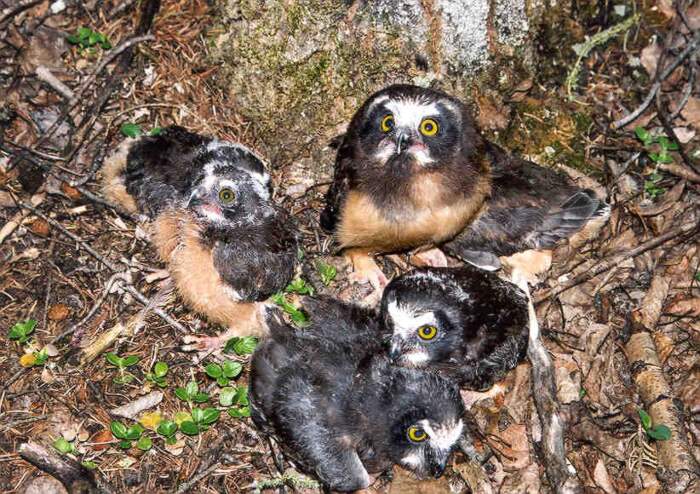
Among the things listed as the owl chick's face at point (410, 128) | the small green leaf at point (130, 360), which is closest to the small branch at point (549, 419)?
the owl chick's face at point (410, 128)

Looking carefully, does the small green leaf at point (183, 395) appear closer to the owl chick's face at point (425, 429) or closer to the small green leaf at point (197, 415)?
the small green leaf at point (197, 415)

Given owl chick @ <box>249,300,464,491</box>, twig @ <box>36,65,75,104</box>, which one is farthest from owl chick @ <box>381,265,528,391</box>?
twig @ <box>36,65,75,104</box>

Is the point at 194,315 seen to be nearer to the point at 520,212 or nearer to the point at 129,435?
the point at 129,435

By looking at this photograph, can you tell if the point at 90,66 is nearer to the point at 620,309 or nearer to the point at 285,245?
the point at 285,245

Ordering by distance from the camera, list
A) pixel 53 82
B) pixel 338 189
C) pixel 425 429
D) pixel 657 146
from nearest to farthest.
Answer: pixel 425 429 < pixel 338 189 < pixel 53 82 < pixel 657 146

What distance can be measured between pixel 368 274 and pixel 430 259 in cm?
63

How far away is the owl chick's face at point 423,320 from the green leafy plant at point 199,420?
1.45 metres

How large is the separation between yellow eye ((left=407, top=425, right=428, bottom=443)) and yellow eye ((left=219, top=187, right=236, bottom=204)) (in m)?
2.32

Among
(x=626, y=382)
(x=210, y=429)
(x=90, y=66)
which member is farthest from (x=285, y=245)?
(x=626, y=382)

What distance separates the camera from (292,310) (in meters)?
6.60

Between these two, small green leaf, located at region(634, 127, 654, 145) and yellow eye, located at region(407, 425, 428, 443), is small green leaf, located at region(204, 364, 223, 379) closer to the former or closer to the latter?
yellow eye, located at region(407, 425, 428, 443)

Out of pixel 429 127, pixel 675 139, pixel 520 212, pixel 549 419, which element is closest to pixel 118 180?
pixel 429 127

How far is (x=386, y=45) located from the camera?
269 inches

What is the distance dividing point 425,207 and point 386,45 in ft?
4.98
